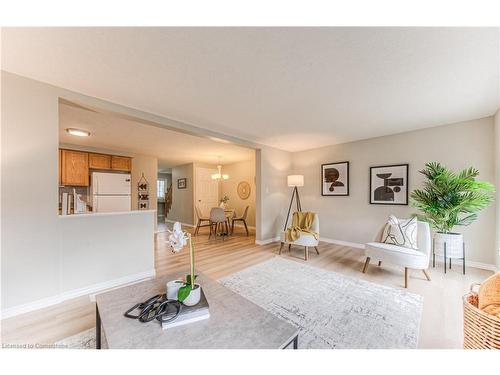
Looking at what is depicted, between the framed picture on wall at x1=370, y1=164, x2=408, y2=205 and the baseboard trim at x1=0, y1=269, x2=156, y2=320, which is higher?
the framed picture on wall at x1=370, y1=164, x2=408, y2=205

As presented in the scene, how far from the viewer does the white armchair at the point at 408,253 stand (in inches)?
96.0

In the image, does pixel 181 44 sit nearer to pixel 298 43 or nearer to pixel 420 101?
pixel 298 43

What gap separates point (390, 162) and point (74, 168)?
22.3 ft

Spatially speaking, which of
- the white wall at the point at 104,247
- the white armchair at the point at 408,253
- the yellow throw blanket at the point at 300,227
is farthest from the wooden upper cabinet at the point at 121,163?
the white armchair at the point at 408,253

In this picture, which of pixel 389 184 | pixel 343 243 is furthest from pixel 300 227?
pixel 389 184

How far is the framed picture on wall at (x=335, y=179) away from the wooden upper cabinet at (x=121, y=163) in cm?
520

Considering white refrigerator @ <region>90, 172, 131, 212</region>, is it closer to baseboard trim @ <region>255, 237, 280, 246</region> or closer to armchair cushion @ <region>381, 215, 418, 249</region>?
baseboard trim @ <region>255, 237, 280, 246</region>

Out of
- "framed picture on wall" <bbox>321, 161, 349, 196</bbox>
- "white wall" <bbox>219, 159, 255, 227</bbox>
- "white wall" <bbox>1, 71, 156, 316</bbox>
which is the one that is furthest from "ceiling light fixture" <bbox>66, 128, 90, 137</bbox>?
"framed picture on wall" <bbox>321, 161, 349, 196</bbox>

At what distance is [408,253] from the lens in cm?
248

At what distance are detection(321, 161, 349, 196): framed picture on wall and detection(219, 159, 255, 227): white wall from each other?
252 centimetres

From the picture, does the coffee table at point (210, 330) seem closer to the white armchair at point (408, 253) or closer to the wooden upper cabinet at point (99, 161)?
Answer: the white armchair at point (408, 253)

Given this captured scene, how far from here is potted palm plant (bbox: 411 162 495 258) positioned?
273 centimetres

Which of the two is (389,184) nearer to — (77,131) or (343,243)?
(343,243)
